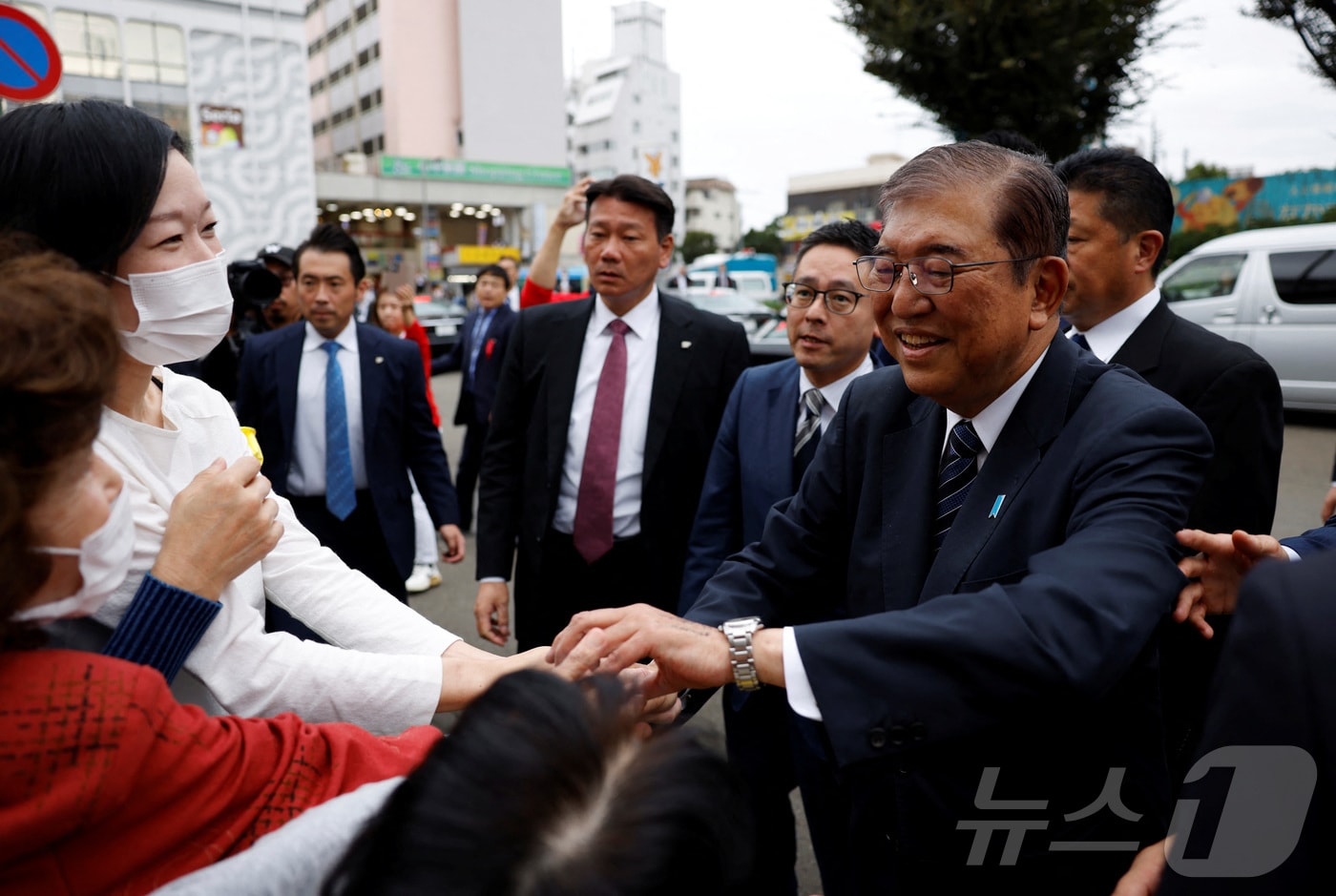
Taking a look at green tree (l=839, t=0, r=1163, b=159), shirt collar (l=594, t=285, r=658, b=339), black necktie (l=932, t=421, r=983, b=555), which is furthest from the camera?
green tree (l=839, t=0, r=1163, b=159)

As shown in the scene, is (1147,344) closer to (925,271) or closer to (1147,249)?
(1147,249)

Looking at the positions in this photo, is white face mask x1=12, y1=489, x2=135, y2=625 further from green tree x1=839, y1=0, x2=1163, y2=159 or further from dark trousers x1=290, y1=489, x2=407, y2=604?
green tree x1=839, y1=0, x2=1163, y2=159

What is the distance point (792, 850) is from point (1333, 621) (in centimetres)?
227

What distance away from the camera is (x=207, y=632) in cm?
136

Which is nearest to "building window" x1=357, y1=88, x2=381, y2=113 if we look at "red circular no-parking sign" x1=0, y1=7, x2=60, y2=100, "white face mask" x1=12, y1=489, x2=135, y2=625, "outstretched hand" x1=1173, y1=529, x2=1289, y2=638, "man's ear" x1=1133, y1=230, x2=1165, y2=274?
"red circular no-parking sign" x1=0, y1=7, x2=60, y2=100

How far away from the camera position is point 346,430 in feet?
12.3

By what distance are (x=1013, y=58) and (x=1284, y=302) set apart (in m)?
4.38

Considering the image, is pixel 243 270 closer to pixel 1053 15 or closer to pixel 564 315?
pixel 564 315

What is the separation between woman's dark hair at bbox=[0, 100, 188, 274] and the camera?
1.25 m

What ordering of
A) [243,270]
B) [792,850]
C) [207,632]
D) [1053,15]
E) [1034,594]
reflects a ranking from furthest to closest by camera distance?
1. [1053,15]
2. [243,270]
3. [792,850]
4. [207,632]
5. [1034,594]

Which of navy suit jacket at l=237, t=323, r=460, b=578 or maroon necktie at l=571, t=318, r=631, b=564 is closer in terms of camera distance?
maroon necktie at l=571, t=318, r=631, b=564

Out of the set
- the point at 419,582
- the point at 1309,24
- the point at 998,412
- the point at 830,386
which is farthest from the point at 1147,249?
the point at 1309,24

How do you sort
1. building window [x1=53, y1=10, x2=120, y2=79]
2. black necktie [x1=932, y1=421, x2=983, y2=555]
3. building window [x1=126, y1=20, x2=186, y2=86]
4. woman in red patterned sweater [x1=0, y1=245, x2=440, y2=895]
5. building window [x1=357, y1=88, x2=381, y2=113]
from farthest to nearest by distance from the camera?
building window [x1=357, y1=88, x2=381, y2=113] < building window [x1=126, y1=20, x2=186, y2=86] < building window [x1=53, y1=10, x2=120, y2=79] < black necktie [x1=932, y1=421, x2=983, y2=555] < woman in red patterned sweater [x1=0, y1=245, x2=440, y2=895]

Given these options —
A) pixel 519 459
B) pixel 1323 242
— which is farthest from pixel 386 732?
pixel 1323 242
